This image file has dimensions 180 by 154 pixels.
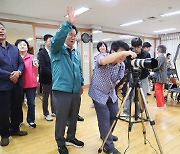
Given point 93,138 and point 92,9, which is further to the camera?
point 92,9

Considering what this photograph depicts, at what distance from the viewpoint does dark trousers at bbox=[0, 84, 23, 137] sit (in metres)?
2.05

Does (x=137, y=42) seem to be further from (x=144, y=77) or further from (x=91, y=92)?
(x=91, y=92)

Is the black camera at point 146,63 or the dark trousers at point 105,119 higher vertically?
the black camera at point 146,63

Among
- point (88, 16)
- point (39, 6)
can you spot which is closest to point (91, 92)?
point (39, 6)

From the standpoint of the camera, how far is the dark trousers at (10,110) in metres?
2.05

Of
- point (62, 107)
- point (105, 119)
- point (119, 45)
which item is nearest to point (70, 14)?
point (119, 45)

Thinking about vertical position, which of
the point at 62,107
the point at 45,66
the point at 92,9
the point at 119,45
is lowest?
the point at 62,107

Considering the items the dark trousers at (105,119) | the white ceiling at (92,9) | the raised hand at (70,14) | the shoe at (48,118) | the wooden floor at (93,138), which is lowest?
the wooden floor at (93,138)

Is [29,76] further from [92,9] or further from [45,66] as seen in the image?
[92,9]

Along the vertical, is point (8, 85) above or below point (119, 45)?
below

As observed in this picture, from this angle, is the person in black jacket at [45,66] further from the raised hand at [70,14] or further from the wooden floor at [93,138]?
the raised hand at [70,14]

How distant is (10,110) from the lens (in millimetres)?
2270

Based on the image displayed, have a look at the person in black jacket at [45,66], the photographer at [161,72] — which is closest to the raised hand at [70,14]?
the person in black jacket at [45,66]

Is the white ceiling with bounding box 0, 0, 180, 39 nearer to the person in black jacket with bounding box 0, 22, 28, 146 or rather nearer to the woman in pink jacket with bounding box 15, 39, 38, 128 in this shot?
the woman in pink jacket with bounding box 15, 39, 38, 128
